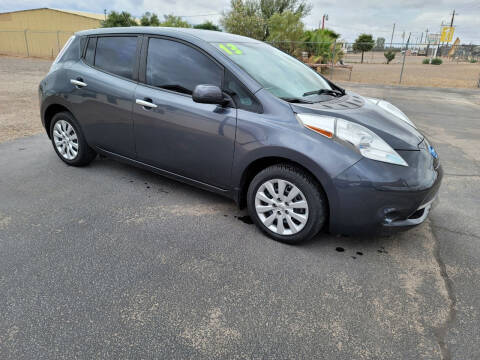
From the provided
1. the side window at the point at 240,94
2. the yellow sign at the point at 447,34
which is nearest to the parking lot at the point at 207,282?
the side window at the point at 240,94

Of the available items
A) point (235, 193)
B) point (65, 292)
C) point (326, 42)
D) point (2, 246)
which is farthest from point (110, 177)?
point (326, 42)

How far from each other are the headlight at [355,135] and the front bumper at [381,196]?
7 cm

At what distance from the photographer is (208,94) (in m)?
2.81

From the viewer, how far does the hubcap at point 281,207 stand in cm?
280

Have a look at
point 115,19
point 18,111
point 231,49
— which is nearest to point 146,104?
point 231,49

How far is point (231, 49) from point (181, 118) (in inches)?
31.1

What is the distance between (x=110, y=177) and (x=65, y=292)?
214cm

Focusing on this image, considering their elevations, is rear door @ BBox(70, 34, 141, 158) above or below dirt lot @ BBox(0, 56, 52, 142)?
above

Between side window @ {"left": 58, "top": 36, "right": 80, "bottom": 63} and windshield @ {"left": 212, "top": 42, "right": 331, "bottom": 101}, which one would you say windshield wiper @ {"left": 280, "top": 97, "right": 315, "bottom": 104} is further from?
side window @ {"left": 58, "top": 36, "right": 80, "bottom": 63}

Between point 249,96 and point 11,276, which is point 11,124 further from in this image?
point 249,96

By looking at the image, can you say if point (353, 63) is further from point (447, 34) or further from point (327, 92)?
point (327, 92)

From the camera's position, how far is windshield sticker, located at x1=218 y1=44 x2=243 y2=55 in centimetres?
316

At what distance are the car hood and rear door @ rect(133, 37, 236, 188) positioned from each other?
719 mm

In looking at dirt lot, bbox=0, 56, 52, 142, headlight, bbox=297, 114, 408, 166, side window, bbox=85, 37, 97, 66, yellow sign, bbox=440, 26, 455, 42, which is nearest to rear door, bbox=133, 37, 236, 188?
headlight, bbox=297, 114, 408, 166
